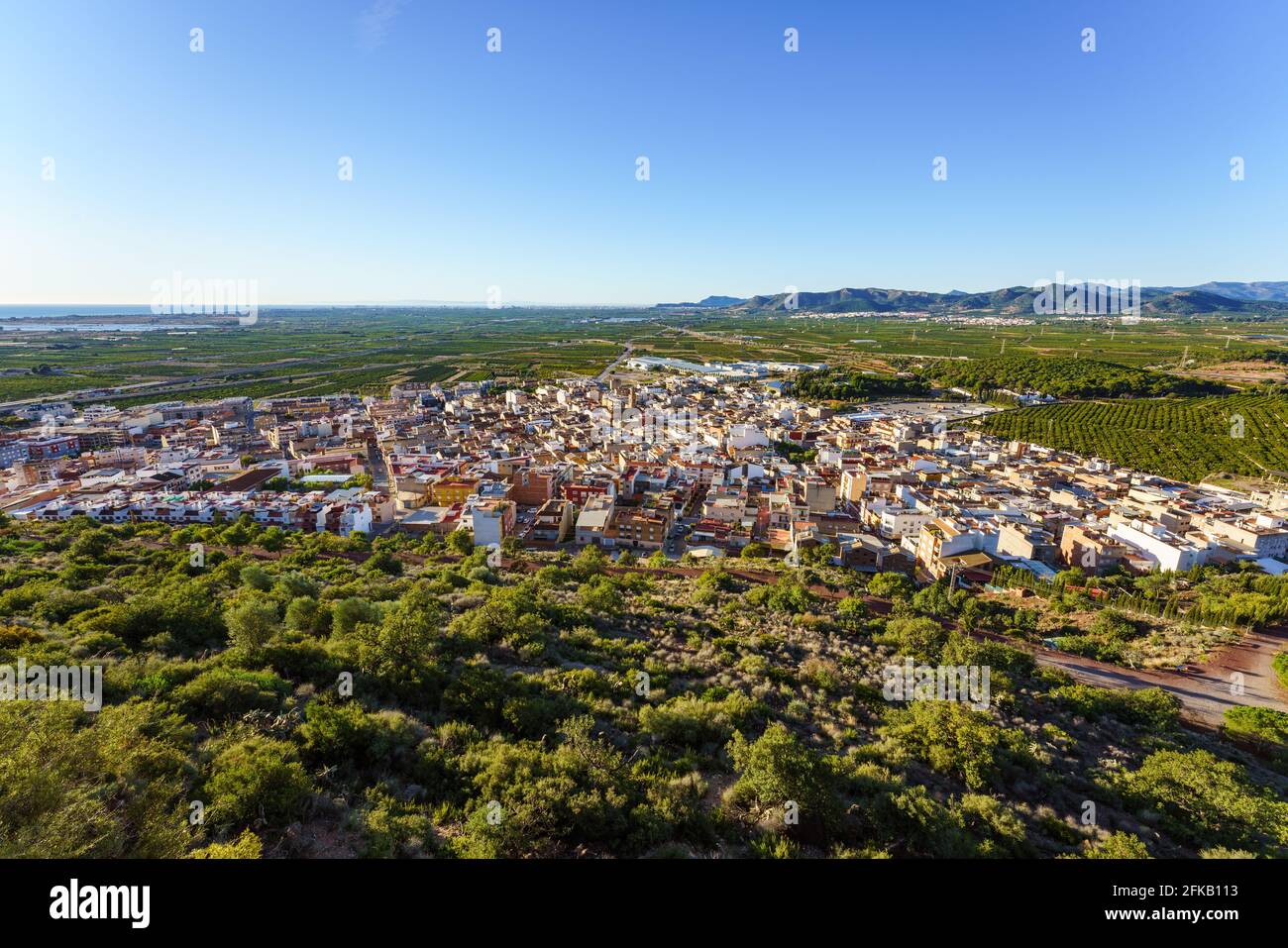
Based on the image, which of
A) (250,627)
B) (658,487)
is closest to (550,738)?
(250,627)

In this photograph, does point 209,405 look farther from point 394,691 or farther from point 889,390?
point 889,390

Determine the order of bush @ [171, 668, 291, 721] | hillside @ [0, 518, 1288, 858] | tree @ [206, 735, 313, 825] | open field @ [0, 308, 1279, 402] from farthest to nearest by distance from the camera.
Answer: open field @ [0, 308, 1279, 402], bush @ [171, 668, 291, 721], hillside @ [0, 518, 1288, 858], tree @ [206, 735, 313, 825]

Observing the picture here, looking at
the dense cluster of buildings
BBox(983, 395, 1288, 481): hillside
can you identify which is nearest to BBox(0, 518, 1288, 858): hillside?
the dense cluster of buildings

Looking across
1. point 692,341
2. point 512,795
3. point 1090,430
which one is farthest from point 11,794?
point 692,341

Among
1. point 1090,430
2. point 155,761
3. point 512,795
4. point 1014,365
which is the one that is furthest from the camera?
point 1014,365

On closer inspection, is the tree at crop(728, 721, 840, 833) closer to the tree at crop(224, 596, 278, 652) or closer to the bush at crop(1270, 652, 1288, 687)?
the tree at crop(224, 596, 278, 652)

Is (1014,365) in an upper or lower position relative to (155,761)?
upper
